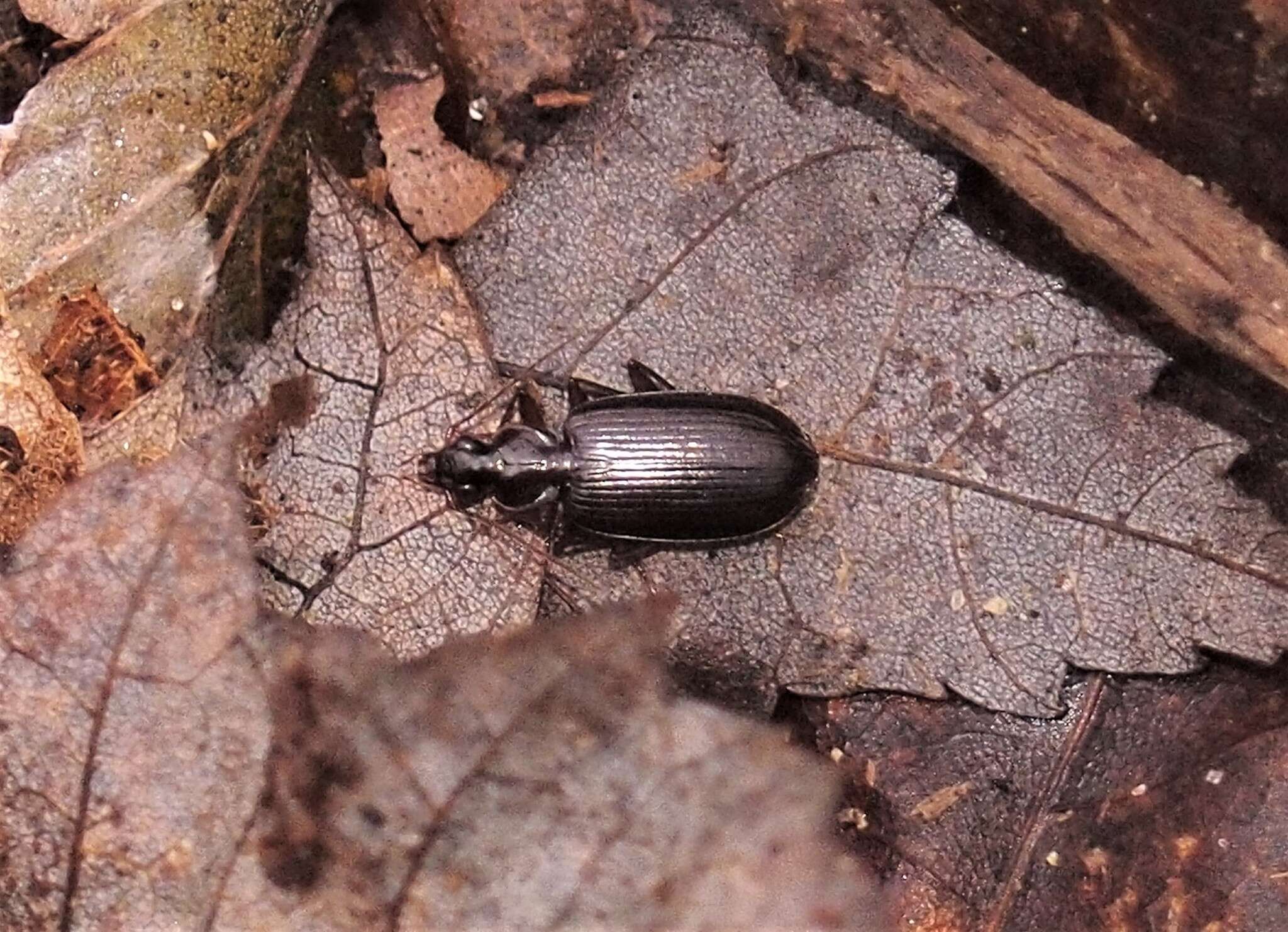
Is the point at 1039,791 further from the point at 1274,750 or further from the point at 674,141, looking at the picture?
the point at 674,141

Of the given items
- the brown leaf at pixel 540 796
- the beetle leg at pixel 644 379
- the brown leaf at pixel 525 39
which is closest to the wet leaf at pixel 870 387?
the beetle leg at pixel 644 379

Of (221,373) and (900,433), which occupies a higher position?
(221,373)

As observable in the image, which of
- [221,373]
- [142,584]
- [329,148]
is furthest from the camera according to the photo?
[329,148]

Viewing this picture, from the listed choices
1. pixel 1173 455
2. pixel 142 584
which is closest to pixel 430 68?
pixel 142 584

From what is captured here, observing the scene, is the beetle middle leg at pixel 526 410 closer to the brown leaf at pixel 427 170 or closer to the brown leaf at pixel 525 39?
the brown leaf at pixel 427 170

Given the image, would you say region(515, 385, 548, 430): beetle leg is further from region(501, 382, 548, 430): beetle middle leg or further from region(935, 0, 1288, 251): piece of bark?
region(935, 0, 1288, 251): piece of bark

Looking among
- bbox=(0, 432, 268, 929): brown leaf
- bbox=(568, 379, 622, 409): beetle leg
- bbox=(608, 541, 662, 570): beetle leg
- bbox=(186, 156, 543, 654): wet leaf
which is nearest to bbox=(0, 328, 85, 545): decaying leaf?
bbox=(0, 432, 268, 929): brown leaf
